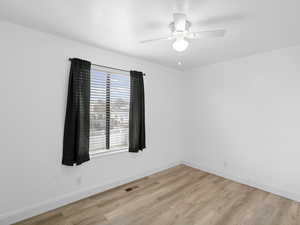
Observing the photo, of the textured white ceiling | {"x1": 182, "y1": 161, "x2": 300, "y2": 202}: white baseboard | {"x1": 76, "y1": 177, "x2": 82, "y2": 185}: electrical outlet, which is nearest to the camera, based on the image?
the textured white ceiling

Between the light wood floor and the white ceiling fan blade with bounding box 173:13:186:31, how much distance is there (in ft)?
7.81

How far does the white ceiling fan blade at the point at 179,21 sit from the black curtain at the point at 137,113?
1.50 m

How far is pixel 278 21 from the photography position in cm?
179

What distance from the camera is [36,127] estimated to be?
204cm

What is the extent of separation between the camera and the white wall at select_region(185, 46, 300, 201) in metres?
2.48

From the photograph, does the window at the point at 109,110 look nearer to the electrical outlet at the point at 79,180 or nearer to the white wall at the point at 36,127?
the white wall at the point at 36,127

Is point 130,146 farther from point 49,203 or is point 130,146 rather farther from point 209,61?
point 209,61

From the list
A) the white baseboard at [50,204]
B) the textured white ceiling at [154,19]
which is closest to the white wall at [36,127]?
the white baseboard at [50,204]

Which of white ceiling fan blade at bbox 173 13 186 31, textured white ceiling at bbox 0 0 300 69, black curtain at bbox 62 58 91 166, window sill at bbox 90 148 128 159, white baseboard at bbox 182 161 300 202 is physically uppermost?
textured white ceiling at bbox 0 0 300 69

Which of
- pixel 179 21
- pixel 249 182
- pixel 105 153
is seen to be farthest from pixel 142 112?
pixel 249 182

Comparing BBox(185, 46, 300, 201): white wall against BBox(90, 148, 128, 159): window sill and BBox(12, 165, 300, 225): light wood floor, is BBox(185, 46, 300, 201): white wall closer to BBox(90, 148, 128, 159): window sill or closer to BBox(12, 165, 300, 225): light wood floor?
BBox(12, 165, 300, 225): light wood floor

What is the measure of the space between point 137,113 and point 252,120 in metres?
2.23

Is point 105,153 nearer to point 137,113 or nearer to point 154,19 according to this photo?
point 137,113

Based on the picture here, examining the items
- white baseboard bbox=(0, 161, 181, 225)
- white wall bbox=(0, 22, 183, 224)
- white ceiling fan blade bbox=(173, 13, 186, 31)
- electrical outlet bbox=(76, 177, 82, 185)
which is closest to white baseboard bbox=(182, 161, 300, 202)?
white baseboard bbox=(0, 161, 181, 225)
